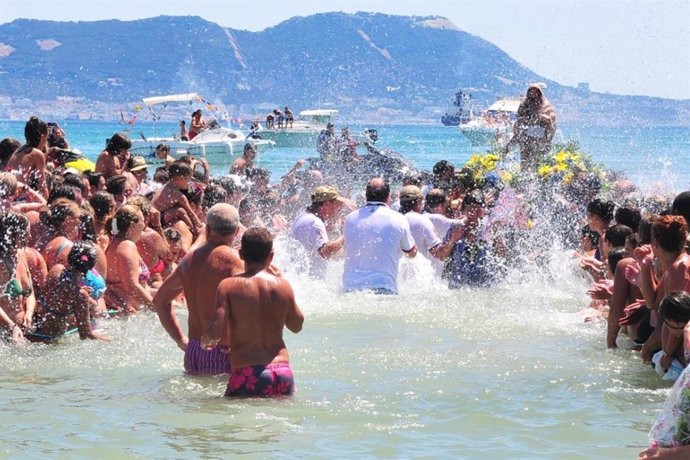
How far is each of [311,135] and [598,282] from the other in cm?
5352

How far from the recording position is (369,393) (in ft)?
25.2

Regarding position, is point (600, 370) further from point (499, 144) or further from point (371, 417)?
point (499, 144)

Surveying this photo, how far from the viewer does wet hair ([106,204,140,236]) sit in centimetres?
957

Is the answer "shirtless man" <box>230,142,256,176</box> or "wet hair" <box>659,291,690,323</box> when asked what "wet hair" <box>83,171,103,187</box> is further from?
"wet hair" <box>659,291,690,323</box>

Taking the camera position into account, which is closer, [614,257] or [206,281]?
[206,281]

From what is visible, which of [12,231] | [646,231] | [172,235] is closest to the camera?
[12,231]

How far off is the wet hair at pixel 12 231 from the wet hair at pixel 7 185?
1436mm

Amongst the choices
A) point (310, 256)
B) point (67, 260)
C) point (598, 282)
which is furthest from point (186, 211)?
point (598, 282)

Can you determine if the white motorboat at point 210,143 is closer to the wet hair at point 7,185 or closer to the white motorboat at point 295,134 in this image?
the white motorboat at point 295,134

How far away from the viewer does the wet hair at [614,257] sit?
344 inches

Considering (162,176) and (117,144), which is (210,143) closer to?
(162,176)

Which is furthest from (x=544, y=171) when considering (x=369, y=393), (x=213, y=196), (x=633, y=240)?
(x=369, y=393)

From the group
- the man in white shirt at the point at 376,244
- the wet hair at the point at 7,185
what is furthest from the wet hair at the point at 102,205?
the man in white shirt at the point at 376,244

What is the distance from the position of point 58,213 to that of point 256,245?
9.83 ft
